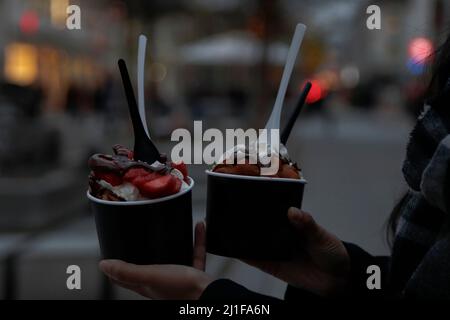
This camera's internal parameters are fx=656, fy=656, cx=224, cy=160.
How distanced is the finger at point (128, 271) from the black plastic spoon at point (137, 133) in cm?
18

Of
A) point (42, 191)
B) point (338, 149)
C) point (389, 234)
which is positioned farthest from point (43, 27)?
point (389, 234)

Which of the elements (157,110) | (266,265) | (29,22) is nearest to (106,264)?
(266,265)

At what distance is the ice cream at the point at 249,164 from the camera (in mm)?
1133

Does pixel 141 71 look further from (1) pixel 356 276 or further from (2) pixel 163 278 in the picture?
(1) pixel 356 276

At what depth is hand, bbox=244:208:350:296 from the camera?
132 centimetres

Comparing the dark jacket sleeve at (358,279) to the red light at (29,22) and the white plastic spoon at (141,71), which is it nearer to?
the white plastic spoon at (141,71)

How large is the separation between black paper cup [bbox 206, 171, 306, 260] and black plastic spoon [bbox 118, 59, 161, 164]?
0.11m

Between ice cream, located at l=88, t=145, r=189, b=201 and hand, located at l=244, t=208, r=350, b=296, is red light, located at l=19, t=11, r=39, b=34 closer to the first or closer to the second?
hand, located at l=244, t=208, r=350, b=296

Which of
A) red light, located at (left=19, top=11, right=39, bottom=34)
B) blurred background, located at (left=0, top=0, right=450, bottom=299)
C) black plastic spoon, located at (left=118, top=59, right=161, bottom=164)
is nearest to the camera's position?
black plastic spoon, located at (left=118, top=59, right=161, bottom=164)

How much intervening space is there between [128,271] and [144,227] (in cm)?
8

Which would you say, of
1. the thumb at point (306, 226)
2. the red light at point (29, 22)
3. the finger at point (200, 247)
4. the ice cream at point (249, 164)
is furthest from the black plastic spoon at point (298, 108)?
the red light at point (29, 22)

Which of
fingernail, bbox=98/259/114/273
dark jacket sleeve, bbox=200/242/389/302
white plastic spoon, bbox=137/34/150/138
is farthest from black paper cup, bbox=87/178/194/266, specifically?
dark jacket sleeve, bbox=200/242/389/302

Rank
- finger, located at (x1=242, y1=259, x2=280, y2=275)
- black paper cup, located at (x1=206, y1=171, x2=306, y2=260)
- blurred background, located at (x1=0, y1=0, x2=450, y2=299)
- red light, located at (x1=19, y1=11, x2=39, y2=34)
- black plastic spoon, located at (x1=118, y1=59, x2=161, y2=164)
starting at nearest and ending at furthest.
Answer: black plastic spoon, located at (x1=118, y1=59, x2=161, y2=164), black paper cup, located at (x1=206, y1=171, x2=306, y2=260), finger, located at (x1=242, y1=259, x2=280, y2=275), blurred background, located at (x1=0, y1=0, x2=450, y2=299), red light, located at (x1=19, y1=11, x2=39, y2=34)

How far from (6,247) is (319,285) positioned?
3884 mm
